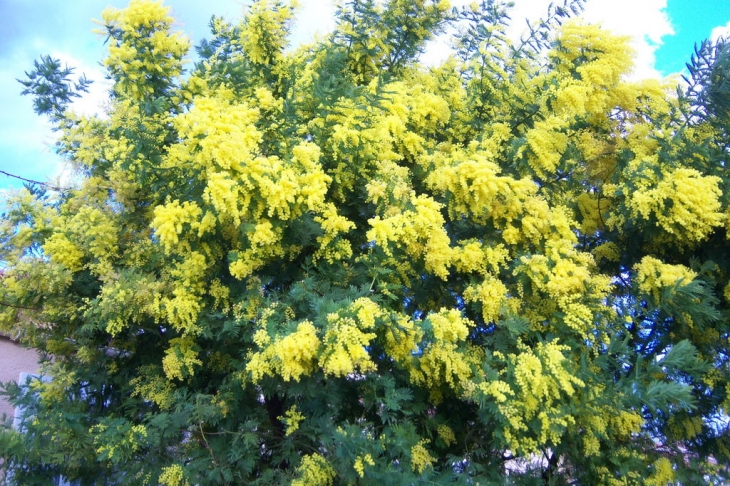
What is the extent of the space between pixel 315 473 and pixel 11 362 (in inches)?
192

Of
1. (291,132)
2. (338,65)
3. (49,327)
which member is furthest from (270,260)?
(49,327)

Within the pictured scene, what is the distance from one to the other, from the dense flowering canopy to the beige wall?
147 cm

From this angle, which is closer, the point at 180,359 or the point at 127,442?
the point at 127,442

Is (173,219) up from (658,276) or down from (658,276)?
up

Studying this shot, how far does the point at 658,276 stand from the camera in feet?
14.2

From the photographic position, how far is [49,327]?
5.57 meters

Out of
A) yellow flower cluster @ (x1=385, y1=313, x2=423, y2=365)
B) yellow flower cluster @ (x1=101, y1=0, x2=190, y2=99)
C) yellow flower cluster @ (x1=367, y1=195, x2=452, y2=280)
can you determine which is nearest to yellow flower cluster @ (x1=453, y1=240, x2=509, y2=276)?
yellow flower cluster @ (x1=367, y1=195, x2=452, y2=280)

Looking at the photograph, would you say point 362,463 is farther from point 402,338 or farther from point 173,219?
point 173,219

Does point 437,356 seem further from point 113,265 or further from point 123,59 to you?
point 123,59

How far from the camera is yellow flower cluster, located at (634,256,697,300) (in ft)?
13.6

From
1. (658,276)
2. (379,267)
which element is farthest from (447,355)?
(658,276)

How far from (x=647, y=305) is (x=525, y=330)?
132cm

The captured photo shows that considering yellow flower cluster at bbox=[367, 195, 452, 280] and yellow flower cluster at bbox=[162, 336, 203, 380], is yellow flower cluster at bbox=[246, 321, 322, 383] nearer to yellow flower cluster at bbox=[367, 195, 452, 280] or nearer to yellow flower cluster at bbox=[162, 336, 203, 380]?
yellow flower cluster at bbox=[367, 195, 452, 280]

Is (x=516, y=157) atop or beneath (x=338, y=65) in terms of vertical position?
beneath
